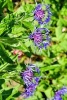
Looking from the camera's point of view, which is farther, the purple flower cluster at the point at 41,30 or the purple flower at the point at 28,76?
the purple flower at the point at 28,76

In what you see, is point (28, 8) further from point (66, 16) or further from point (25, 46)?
point (66, 16)

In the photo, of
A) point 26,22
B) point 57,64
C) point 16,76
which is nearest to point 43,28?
point 26,22

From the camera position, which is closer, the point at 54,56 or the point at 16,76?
the point at 16,76

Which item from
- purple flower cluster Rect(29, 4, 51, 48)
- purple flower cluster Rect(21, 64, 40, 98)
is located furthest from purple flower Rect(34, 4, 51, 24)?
purple flower cluster Rect(21, 64, 40, 98)

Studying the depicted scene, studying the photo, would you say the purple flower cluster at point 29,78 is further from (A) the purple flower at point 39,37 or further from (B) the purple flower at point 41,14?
(B) the purple flower at point 41,14

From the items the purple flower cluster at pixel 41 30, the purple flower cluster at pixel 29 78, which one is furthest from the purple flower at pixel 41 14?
the purple flower cluster at pixel 29 78

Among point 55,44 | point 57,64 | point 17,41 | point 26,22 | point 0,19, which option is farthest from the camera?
point 55,44

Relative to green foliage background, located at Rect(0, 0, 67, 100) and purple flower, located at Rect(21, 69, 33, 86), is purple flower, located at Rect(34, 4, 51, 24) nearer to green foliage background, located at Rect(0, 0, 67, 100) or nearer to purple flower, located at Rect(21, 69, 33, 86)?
green foliage background, located at Rect(0, 0, 67, 100)

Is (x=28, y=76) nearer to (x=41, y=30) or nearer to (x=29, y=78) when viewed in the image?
(x=29, y=78)
